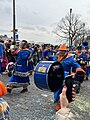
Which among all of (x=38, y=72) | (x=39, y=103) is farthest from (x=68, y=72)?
(x=38, y=72)

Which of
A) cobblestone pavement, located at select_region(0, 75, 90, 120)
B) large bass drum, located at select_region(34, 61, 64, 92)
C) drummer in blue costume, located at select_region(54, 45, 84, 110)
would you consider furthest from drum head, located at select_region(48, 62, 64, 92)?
drummer in blue costume, located at select_region(54, 45, 84, 110)

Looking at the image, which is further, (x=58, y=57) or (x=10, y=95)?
(x=10, y=95)

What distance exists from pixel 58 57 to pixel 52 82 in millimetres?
2207

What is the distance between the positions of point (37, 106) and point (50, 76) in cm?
247

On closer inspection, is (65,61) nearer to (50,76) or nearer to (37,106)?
(37,106)

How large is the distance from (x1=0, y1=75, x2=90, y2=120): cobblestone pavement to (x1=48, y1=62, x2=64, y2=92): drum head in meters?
1.46

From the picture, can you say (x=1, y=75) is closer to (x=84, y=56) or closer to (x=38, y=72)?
(x=84, y=56)

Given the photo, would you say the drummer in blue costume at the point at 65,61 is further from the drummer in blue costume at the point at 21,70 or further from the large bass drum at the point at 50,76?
the drummer in blue costume at the point at 21,70

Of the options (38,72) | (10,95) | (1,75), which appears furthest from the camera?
(1,75)

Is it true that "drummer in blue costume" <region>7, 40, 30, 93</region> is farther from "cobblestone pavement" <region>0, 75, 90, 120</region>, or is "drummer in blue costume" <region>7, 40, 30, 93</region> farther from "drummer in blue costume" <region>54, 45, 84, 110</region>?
"drummer in blue costume" <region>54, 45, 84, 110</region>

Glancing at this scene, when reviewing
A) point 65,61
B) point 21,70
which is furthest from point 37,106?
point 21,70

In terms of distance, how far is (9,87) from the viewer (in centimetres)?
872

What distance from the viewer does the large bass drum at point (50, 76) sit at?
15.4 ft

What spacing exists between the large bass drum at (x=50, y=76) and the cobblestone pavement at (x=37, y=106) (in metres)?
1.41
